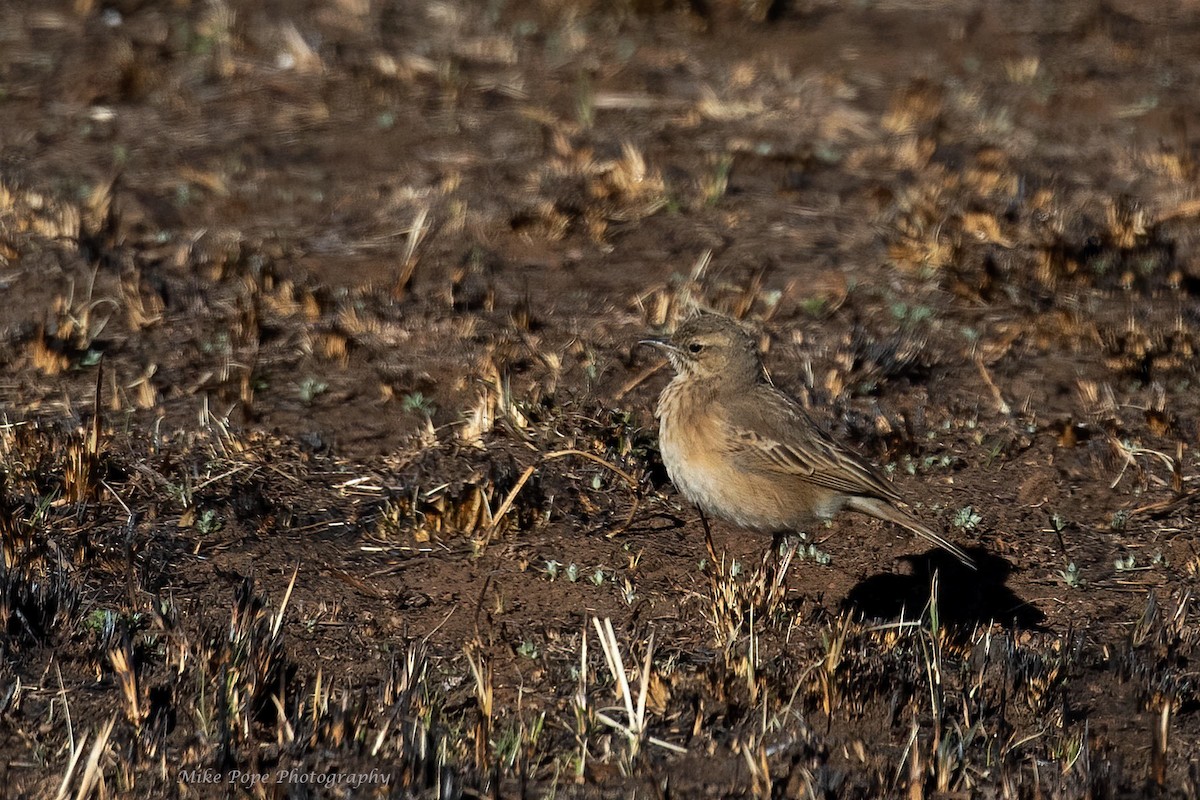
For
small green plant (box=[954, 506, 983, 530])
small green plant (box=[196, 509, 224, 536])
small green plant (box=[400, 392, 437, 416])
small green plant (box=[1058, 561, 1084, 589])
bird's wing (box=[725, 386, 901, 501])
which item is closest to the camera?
bird's wing (box=[725, 386, 901, 501])

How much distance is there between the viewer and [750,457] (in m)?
6.61

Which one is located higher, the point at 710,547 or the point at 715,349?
the point at 715,349

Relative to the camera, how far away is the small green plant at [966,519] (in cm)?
714

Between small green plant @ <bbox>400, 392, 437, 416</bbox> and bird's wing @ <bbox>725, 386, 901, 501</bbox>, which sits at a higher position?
bird's wing @ <bbox>725, 386, 901, 501</bbox>

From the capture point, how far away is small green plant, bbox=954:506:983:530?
7.14 m

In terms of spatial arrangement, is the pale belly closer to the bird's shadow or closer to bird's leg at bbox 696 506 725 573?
bird's leg at bbox 696 506 725 573

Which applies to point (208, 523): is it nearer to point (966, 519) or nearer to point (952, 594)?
point (952, 594)

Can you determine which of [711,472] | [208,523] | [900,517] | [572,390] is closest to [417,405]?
[572,390]

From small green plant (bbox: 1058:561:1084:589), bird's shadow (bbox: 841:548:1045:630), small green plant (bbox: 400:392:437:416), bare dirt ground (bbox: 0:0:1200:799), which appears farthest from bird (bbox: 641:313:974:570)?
small green plant (bbox: 400:392:437:416)

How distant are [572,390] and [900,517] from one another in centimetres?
193

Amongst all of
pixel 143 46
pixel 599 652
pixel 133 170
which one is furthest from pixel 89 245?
pixel 599 652

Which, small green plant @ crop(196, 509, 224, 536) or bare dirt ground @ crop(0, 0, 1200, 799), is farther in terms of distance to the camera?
small green plant @ crop(196, 509, 224, 536)

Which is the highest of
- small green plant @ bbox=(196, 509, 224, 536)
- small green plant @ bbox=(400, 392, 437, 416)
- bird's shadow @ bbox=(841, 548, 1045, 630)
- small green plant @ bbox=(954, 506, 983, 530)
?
small green plant @ bbox=(954, 506, 983, 530)

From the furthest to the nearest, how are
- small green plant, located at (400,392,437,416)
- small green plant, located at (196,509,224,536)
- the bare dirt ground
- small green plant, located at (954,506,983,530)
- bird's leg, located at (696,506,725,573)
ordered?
small green plant, located at (400,392,437,416) < small green plant, located at (954,506,983,530) < small green plant, located at (196,509,224,536) < bird's leg, located at (696,506,725,573) < the bare dirt ground
